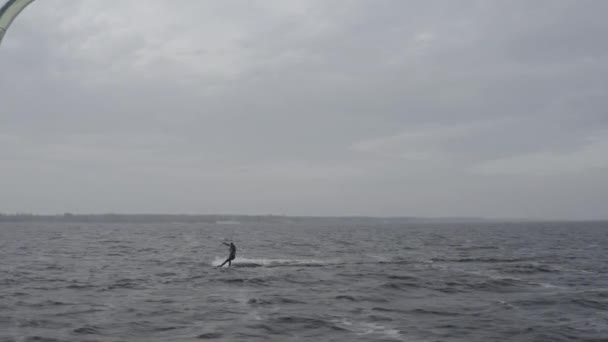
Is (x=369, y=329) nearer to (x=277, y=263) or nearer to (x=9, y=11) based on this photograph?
(x=9, y=11)

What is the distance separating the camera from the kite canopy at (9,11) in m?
4.57

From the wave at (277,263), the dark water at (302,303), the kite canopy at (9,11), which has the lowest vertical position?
the wave at (277,263)

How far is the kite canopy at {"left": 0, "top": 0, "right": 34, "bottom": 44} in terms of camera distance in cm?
457

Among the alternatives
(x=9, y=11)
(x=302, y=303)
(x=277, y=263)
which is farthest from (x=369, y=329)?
(x=277, y=263)

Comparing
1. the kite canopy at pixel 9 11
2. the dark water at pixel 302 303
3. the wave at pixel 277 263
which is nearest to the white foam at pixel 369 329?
the dark water at pixel 302 303

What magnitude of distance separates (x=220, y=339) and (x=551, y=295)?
19.6m

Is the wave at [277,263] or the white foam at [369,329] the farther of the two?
the wave at [277,263]

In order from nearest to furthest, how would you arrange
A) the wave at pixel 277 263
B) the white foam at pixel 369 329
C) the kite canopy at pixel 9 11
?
the kite canopy at pixel 9 11 → the white foam at pixel 369 329 → the wave at pixel 277 263

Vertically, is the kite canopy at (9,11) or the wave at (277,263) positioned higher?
the kite canopy at (9,11)

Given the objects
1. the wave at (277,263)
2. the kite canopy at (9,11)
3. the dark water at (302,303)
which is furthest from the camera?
the wave at (277,263)

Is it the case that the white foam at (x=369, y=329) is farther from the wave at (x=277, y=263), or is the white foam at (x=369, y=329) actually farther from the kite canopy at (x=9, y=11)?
the wave at (x=277, y=263)

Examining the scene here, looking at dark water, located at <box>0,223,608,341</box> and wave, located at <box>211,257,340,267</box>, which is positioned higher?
dark water, located at <box>0,223,608,341</box>

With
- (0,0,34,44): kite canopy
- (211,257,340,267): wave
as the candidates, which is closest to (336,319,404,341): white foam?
(0,0,34,44): kite canopy

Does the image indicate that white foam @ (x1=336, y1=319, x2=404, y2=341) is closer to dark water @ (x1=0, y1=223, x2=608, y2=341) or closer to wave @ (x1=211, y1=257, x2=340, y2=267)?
dark water @ (x1=0, y1=223, x2=608, y2=341)
